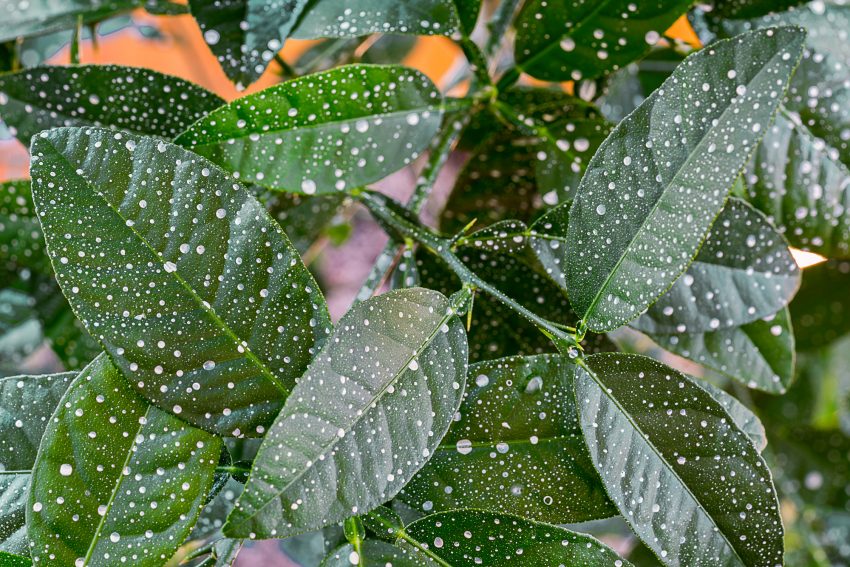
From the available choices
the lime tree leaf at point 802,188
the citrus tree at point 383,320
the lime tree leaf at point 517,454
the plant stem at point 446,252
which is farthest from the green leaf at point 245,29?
the lime tree leaf at point 802,188

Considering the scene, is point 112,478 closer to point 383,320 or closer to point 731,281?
point 383,320

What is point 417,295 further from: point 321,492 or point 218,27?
point 218,27

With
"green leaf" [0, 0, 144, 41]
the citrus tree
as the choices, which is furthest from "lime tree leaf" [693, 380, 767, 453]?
"green leaf" [0, 0, 144, 41]

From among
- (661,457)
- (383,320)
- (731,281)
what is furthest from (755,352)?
(383,320)

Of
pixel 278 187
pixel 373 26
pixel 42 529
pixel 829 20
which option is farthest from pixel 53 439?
pixel 829 20

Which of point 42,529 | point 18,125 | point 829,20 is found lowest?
point 42,529

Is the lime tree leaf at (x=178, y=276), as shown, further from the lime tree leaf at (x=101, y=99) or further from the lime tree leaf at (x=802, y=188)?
the lime tree leaf at (x=802, y=188)

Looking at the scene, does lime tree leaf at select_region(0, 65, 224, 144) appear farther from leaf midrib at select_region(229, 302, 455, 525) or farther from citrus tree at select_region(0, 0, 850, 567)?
leaf midrib at select_region(229, 302, 455, 525)
